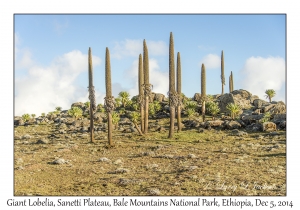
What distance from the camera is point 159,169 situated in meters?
19.4

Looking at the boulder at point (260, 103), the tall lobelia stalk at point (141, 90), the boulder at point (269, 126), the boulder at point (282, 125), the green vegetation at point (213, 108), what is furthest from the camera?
the boulder at point (260, 103)

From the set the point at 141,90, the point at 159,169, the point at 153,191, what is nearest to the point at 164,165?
the point at 159,169

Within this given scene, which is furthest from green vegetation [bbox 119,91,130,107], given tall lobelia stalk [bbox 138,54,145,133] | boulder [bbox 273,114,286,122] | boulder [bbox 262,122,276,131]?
boulder [bbox 262,122,276,131]

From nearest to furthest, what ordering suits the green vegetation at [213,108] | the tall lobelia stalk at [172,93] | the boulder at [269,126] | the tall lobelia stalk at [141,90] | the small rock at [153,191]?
the small rock at [153,191], the tall lobelia stalk at [172,93], the boulder at [269,126], the tall lobelia stalk at [141,90], the green vegetation at [213,108]

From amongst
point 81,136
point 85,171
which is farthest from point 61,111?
point 85,171

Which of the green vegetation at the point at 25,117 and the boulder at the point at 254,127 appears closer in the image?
the boulder at the point at 254,127

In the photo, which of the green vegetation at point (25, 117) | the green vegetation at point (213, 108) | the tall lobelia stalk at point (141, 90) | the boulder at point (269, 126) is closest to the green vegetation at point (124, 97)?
the green vegetation at point (25, 117)

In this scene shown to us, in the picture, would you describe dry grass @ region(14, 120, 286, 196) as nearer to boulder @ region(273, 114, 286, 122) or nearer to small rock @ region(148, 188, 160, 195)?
small rock @ region(148, 188, 160, 195)

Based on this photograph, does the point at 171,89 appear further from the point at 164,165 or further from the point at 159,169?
the point at 159,169

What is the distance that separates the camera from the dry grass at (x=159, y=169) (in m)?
14.7

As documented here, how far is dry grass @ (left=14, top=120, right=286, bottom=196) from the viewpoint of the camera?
14.7 meters

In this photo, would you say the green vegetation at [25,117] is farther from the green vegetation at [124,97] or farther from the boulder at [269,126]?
the boulder at [269,126]

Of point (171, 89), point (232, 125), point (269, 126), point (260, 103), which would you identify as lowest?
point (232, 125)

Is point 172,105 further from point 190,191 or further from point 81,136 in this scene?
point 190,191
